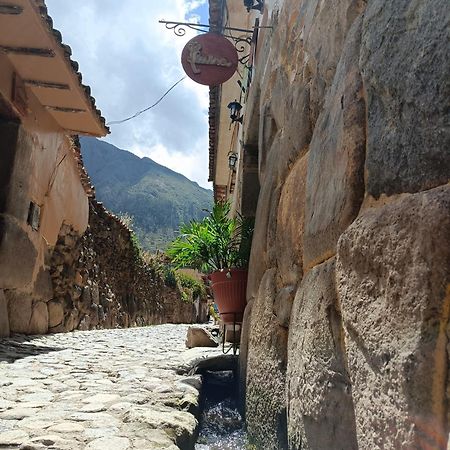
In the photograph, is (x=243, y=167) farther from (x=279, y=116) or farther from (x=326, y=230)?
(x=326, y=230)

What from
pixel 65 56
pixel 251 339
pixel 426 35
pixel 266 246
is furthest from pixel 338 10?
pixel 65 56

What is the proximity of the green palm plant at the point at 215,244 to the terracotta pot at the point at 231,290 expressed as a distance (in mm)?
227

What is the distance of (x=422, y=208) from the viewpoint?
94cm

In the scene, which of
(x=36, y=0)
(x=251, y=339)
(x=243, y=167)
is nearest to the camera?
(x=251, y=339)

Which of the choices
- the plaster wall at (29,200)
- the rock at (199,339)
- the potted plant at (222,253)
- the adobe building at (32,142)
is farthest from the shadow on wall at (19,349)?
the potted plant at (222,253)

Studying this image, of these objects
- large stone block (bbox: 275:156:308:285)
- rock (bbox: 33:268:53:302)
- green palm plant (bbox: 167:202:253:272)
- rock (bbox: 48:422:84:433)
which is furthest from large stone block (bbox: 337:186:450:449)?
rock (bbox: 33:268:53:302)

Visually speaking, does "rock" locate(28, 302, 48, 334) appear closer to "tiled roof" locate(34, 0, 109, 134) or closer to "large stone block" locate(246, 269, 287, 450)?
"tiled roof" locate(34, 0, 109, 134)

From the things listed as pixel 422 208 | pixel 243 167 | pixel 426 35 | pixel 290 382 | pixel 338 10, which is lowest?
pixel 290 382

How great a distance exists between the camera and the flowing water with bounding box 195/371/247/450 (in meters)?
2.28

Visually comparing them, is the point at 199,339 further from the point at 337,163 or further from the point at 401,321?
the point at 401,321

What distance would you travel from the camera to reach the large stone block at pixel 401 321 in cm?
86

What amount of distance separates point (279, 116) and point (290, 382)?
1640mm

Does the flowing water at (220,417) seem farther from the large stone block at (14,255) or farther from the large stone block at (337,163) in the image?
the large stone block at (14,255)

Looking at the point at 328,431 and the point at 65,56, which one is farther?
the point at 65,56
